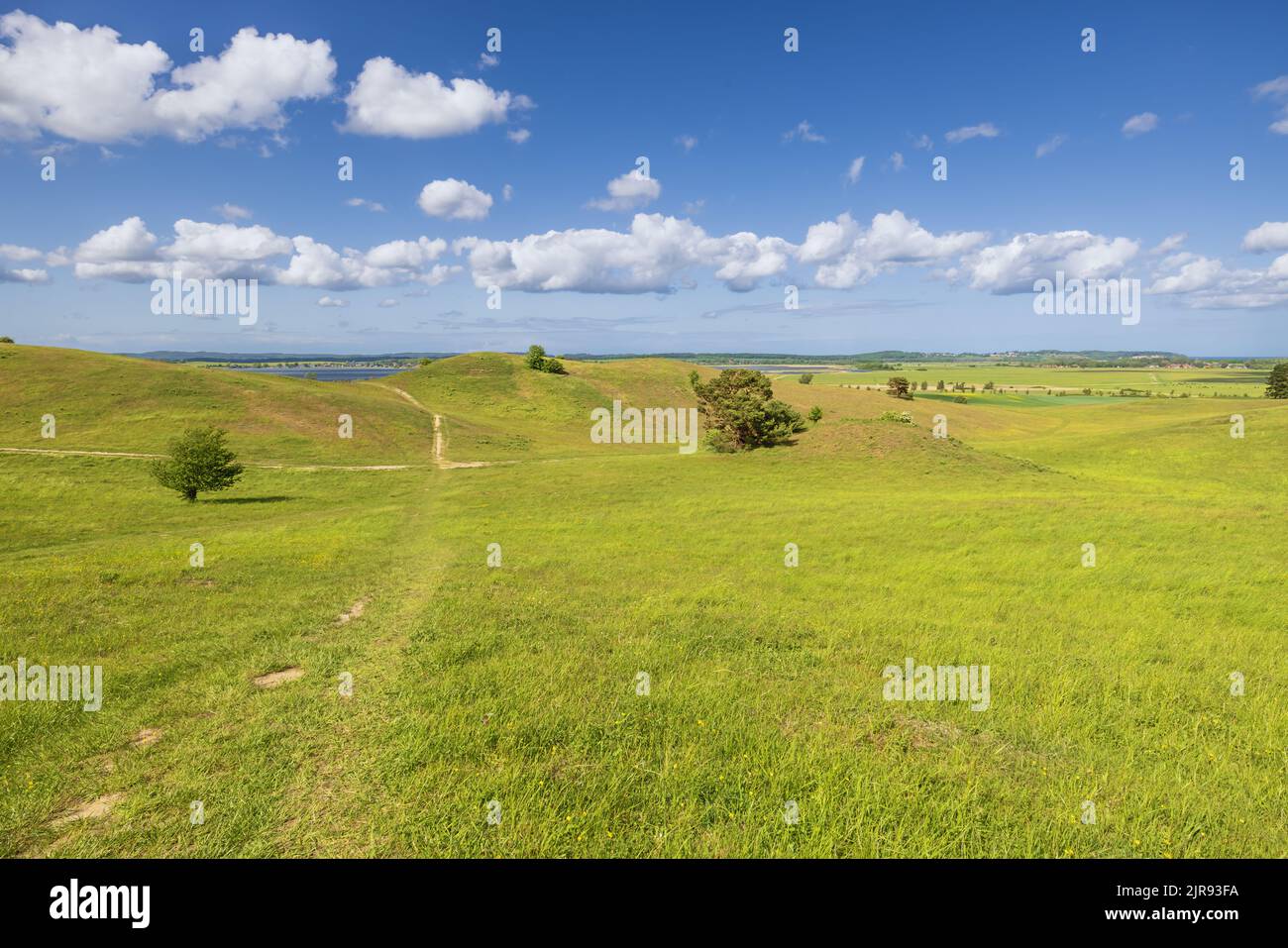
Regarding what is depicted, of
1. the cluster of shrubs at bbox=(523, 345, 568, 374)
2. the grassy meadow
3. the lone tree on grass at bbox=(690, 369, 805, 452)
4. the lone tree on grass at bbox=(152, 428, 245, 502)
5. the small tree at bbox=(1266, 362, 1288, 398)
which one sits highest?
the cluster of shrubs at bbox=(523, 345, 568, 374)

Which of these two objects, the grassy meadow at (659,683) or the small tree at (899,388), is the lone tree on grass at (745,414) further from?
the small tree at (899,388)

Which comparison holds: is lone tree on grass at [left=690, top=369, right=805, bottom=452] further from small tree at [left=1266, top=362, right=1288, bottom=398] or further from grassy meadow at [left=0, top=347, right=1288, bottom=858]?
small tree at [left=1266, top=362, right=1288, bottom=398]

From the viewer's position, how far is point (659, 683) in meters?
9.13

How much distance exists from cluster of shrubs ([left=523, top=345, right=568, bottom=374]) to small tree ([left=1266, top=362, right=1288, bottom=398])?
132 metres

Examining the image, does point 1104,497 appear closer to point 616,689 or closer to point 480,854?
point 616,689

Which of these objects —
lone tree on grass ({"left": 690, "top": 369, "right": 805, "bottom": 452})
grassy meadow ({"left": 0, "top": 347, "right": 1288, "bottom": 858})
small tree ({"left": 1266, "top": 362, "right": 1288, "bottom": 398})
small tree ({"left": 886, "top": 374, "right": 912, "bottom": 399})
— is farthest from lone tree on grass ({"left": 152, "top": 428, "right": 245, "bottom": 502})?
small tree ({"left": 1266, "top": 362, "right": 1288, "bottom": 398})

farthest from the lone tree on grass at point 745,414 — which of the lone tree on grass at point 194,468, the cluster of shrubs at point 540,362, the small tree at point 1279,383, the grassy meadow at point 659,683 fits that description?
the small tree at point 1279,383

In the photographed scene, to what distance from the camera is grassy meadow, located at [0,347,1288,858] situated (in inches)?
222

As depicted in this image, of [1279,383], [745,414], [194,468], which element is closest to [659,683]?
[194,468]

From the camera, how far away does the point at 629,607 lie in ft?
45.0

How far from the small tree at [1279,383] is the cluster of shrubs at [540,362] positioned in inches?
5192

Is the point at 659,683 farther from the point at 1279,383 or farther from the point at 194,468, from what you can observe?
the point at 1279,383
